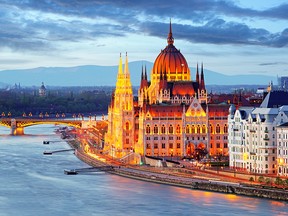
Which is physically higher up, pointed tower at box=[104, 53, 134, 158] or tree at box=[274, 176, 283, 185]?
pointed tower at box=[104, 53, 134, 158]

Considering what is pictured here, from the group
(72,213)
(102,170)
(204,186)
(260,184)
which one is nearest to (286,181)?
(260,184)

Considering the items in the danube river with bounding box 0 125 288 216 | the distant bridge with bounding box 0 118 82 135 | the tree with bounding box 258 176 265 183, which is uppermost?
the distant bridge with bounding box 0 118 82 135

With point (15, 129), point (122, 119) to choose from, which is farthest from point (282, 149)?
point (15, 129)

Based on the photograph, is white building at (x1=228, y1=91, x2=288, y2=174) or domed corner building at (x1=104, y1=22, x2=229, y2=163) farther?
domed corner building at (x1=104, y1=22, x2=229, y2=163)

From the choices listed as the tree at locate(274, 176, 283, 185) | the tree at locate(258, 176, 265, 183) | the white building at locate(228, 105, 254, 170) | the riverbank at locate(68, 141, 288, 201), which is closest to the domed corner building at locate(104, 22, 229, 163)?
the riverbank at locate(68, 141, 288, 201)

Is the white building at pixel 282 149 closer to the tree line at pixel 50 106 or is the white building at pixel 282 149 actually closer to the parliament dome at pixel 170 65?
the parliament dome at pixel 170 65

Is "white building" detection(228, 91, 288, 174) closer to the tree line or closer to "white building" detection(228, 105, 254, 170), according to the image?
"white building" detection(228, 105, 254, 170)
